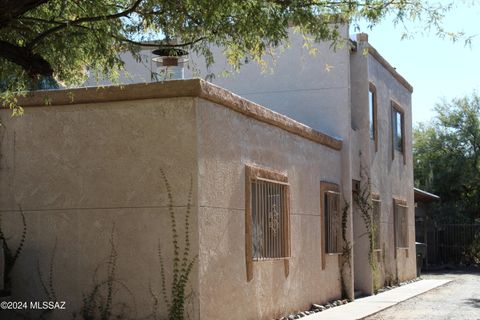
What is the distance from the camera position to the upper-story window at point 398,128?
22.9 metres

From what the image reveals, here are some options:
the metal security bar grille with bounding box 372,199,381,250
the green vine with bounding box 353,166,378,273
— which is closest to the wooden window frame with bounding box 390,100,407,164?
the metal security bar grille with bounding box 372,199,381,250

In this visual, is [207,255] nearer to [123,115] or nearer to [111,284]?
[111,284]

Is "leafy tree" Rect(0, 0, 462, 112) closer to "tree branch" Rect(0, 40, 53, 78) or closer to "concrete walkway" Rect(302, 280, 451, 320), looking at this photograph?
"tree branch" Rect(0, 40, 53, 78)

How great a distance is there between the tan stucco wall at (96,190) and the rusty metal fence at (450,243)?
2335 centimetres

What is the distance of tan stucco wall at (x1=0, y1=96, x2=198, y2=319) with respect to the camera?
10.2 metres

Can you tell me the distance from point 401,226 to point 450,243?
9.19 meters

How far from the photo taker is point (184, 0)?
30.3ft

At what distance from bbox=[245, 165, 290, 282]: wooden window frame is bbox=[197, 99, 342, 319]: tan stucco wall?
0.37ft

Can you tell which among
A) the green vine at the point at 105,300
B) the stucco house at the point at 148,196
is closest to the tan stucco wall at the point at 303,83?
the stucco house at the point at 148,196

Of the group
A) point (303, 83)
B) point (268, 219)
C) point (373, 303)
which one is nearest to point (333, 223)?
point (373, 303)

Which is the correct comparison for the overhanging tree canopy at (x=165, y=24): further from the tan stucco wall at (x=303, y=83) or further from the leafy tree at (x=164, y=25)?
the tan stucco wall at (x=303, y=83)

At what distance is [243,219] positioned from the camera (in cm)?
1155

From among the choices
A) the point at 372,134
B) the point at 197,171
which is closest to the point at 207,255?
the point at 197,171

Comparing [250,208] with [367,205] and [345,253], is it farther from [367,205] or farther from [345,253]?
[367,205]
